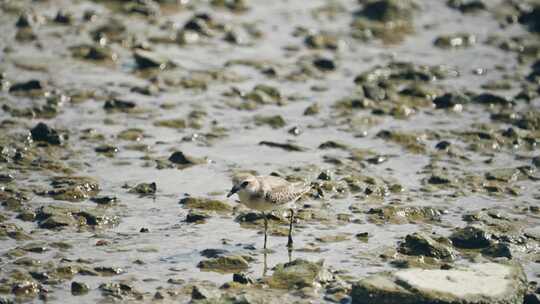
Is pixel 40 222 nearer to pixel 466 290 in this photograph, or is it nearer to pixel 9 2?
pixel 466 290

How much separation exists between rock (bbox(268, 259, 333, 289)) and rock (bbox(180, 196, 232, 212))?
10.4ft

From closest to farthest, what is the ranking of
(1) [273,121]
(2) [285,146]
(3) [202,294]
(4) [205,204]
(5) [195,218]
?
(3) [202,294] < (5) [195,218] < (4) [205,204] < (2) [285,146] < (1) [273,121]

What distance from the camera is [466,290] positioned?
14.4 m

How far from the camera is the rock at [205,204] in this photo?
61.6 feet

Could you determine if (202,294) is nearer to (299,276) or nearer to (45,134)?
(299,276)

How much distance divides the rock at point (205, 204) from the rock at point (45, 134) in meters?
3.94

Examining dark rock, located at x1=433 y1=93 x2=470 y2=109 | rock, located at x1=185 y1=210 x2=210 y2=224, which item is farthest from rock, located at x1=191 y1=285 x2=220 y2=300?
dark rock, located at x1=433 y1=93 x2=470 y2=109

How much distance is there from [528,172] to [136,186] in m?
8.14

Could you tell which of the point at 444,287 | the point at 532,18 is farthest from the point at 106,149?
the point at 532,18

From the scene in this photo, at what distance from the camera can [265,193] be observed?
16.7 m

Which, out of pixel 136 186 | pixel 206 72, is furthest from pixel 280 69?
pixel 136 186

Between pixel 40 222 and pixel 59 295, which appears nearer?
pixel 59 295

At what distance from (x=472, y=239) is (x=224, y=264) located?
4.30 meters

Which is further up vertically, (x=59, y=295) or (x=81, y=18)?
(x=81, y=18)
